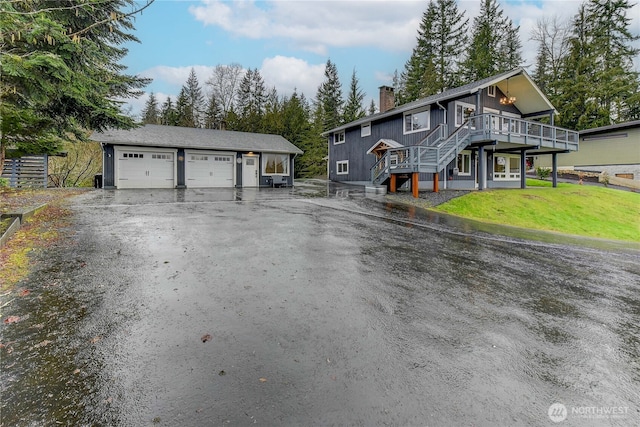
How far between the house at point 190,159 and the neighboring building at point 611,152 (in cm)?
2575

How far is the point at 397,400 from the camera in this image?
2229 mm

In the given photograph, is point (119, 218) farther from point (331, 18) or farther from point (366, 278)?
point (331, 18)

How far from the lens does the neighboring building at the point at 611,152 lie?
24891 mm

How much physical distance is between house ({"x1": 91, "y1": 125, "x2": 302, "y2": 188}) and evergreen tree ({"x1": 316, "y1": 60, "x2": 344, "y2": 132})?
2152 cm

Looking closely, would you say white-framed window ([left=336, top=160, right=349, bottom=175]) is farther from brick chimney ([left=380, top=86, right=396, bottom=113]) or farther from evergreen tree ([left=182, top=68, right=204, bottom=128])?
evergreen tree ([left=182, top=68, right=204, bottom=128])

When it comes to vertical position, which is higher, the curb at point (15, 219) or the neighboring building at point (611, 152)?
the neighboring building at point (611, 152)

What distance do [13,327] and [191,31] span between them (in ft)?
41.2

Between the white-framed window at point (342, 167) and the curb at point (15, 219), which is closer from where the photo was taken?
the curb at point (15, 219)

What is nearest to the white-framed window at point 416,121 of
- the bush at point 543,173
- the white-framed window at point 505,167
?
the white-framed window at point 505,167

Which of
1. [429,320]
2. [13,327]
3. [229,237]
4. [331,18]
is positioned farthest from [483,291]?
[331,18]

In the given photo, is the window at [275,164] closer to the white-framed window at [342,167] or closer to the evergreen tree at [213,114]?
the white-framed window at [342,167]

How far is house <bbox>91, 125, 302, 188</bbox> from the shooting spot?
18.8 metres

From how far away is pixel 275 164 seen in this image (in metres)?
23.8

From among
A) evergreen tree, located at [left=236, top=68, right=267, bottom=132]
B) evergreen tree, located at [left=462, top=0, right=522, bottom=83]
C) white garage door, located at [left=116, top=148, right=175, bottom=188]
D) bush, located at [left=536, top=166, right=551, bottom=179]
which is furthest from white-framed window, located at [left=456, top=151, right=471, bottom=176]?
evergreen tree, located at [left=236, top=68, right=267, bottom=132]
